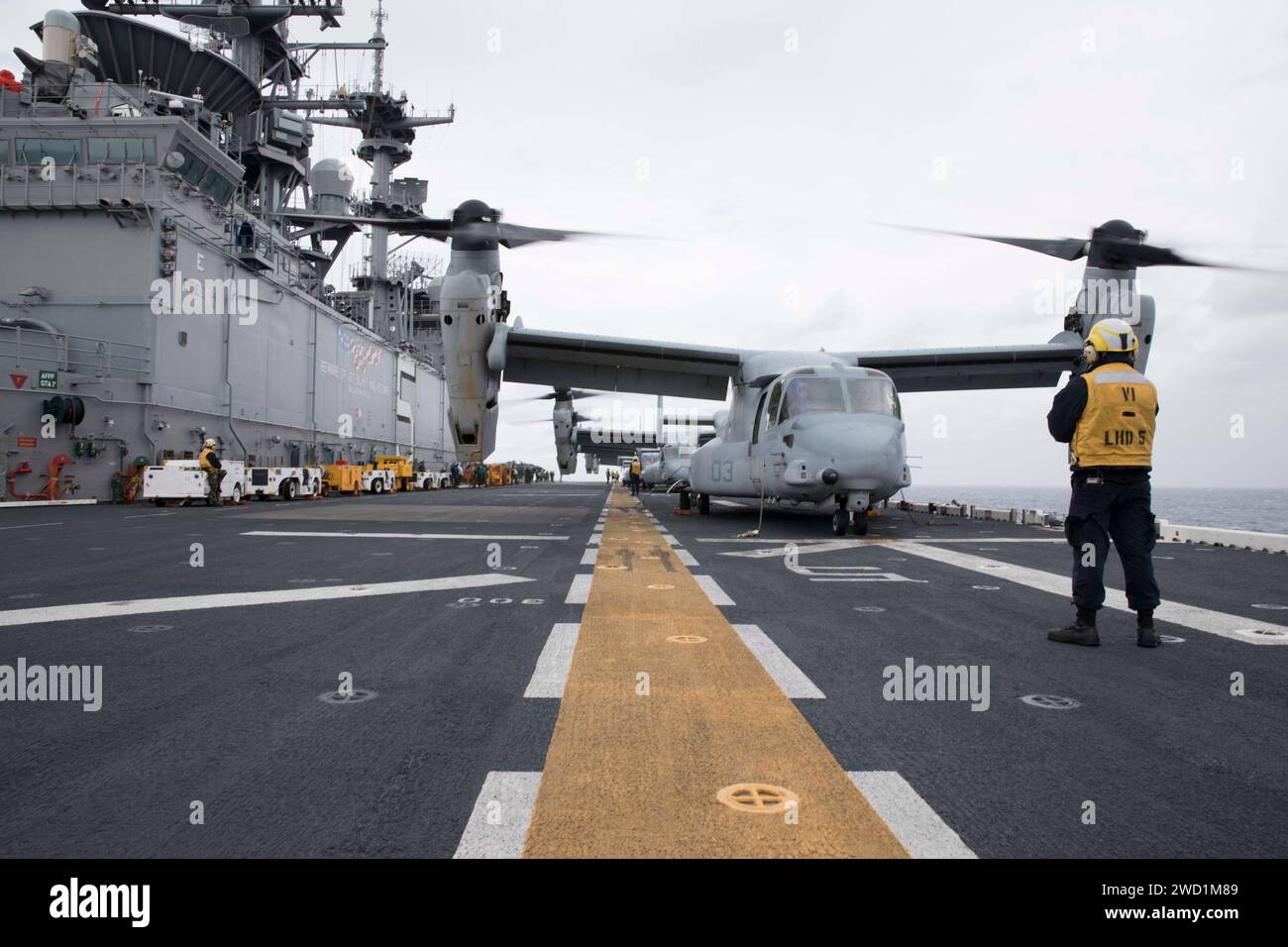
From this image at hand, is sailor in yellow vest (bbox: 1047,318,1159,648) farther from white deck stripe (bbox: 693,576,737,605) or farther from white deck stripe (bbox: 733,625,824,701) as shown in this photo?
white deck stripe (bbox: 693,576,737,605)

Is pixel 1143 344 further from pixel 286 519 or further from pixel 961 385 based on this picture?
pixel 286 519

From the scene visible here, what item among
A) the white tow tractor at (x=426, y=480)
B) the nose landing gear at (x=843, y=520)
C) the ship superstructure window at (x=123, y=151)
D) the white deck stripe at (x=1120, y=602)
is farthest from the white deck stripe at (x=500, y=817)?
the white tow tractor at (x=426, y=480)

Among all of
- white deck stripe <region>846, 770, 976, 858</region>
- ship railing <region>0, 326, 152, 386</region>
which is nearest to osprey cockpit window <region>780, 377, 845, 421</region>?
white deck stripe <region>846, 770, 976, 858</region>

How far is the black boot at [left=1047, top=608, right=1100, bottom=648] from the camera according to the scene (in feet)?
15.9

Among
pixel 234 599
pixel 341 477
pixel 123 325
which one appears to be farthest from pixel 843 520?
pixel 341 477

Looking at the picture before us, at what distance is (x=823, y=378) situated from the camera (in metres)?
13.8

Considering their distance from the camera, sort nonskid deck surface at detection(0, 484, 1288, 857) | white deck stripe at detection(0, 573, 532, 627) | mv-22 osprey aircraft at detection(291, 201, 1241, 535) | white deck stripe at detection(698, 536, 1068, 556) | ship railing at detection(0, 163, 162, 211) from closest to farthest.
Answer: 1. nonskid deck surface at detection(0, 484, 1288, 857)
2. white deck stripe at detection(0, 573, 532, 627)
3. white deck stripe at detection(698, 536, 1068, 556)
4. mv-22 osprey aircraft at detection(291, 201, 1241, 535)
5. ship railing at detection(0, 163, 162, 211)

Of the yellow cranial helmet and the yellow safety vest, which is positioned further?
the yellow cranial helmet

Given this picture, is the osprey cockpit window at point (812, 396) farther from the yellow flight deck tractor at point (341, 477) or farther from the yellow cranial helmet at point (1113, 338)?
the yellow flight deck tractor at point (341, 477)

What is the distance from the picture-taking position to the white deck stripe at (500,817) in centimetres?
200

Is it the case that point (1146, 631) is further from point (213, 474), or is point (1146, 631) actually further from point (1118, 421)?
point (213, 474)

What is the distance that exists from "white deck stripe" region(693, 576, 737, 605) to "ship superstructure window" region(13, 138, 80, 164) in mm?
30786
